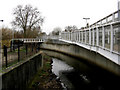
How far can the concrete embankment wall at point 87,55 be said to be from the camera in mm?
13231

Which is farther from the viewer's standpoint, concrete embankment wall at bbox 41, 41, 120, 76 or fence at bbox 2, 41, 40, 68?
concrete embankment wall at bbox 41, 41, 120, 76

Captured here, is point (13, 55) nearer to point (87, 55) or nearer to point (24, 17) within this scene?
point (87, 55)

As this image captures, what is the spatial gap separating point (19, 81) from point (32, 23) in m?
34.4

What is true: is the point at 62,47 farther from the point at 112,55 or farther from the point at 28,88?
the point at 112,55

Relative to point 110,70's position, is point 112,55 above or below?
above

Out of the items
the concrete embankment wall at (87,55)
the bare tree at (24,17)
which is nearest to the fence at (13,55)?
the concrete embankment wall at (87,55)

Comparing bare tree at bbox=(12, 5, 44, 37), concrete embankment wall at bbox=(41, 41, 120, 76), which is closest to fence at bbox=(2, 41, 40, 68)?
concrete embankment wall at bbox=(41, 41, 120, 76)

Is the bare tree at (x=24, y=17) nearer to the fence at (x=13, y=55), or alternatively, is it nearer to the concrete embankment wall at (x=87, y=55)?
the concrete embankment wall at (x=87, y=55)

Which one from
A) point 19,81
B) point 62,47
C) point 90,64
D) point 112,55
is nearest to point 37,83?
point 19,81

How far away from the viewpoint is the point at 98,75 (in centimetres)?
1410

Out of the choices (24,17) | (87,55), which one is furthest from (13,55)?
(24,17)

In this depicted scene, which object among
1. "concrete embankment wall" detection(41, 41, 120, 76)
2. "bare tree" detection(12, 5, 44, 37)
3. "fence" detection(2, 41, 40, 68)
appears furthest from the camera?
"bare tree" detection(12, 5, 44, 37)

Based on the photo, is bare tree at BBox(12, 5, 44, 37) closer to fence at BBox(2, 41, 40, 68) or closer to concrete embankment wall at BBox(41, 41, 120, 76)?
concrete embankment wall at BBox(41, 41, 120, 76)

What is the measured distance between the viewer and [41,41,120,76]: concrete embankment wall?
13231 millimetres
